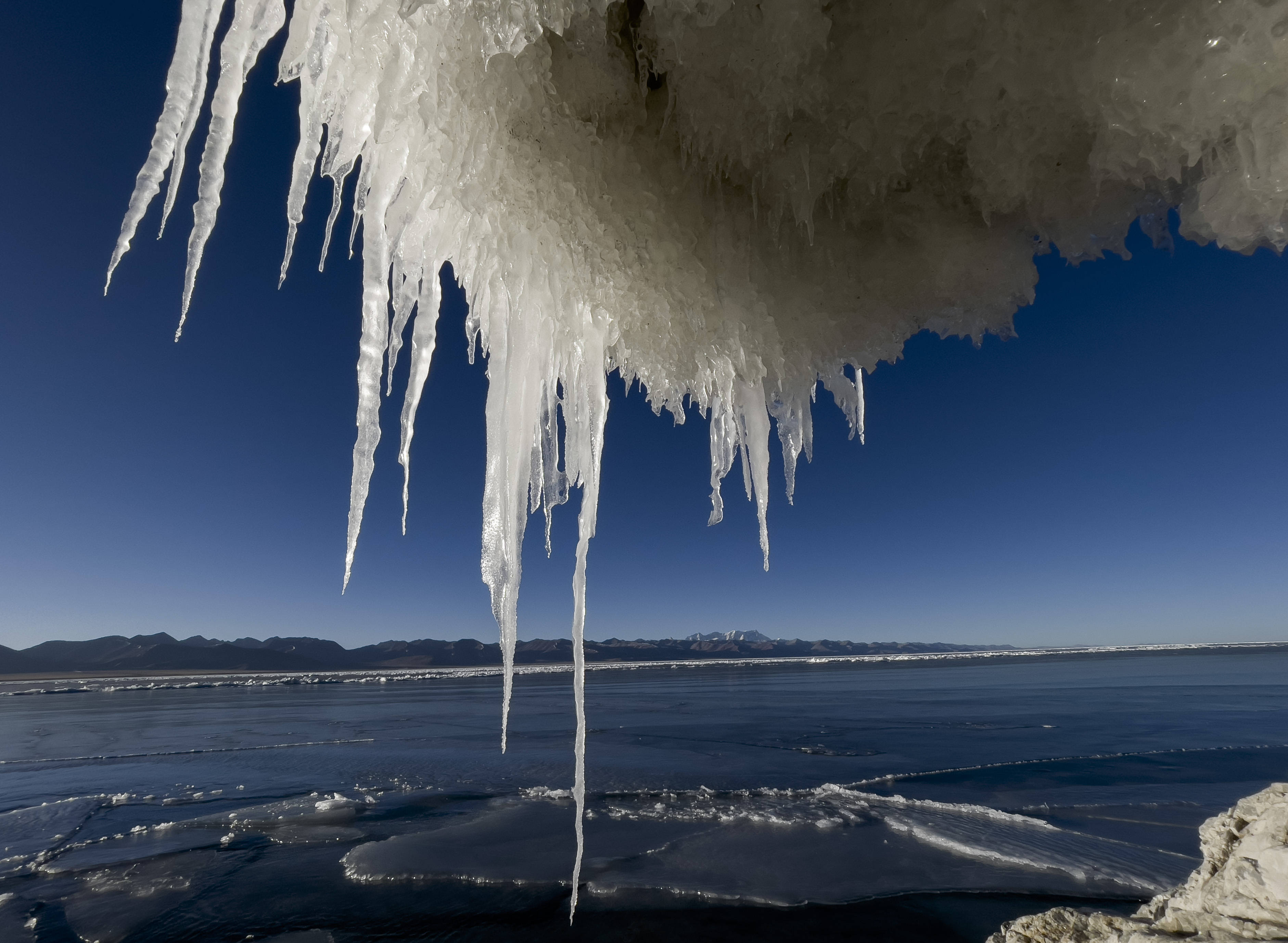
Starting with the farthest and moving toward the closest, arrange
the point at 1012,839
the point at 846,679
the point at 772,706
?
1. the point at 846,679
2. the point at 772,706
3. the point at 1012,839

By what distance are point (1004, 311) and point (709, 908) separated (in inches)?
138

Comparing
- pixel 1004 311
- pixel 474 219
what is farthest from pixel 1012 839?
pixel 474 219

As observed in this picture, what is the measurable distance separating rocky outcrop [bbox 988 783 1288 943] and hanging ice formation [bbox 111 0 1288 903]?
1.38 m

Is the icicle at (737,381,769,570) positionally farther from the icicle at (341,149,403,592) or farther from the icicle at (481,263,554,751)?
the icicle at (341,149,403,592)

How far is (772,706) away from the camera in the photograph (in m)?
15.3

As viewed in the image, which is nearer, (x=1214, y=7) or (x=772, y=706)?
(x=1214, y=7)

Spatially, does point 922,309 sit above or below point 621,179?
below

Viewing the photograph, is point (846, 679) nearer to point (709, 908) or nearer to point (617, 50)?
point (709, 908)

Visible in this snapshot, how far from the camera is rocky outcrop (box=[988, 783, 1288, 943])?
47.8 inches

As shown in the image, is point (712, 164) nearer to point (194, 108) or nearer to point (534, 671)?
point (194, 108)

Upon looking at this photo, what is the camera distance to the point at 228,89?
140 centimetres

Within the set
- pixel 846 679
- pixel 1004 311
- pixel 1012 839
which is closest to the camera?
pixel 1004 311

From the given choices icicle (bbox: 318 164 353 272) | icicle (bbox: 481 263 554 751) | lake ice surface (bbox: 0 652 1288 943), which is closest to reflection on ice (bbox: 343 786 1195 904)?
lake ice surface (bbox: 0 652 1288 943)

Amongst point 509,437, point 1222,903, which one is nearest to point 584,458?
point 509,437
